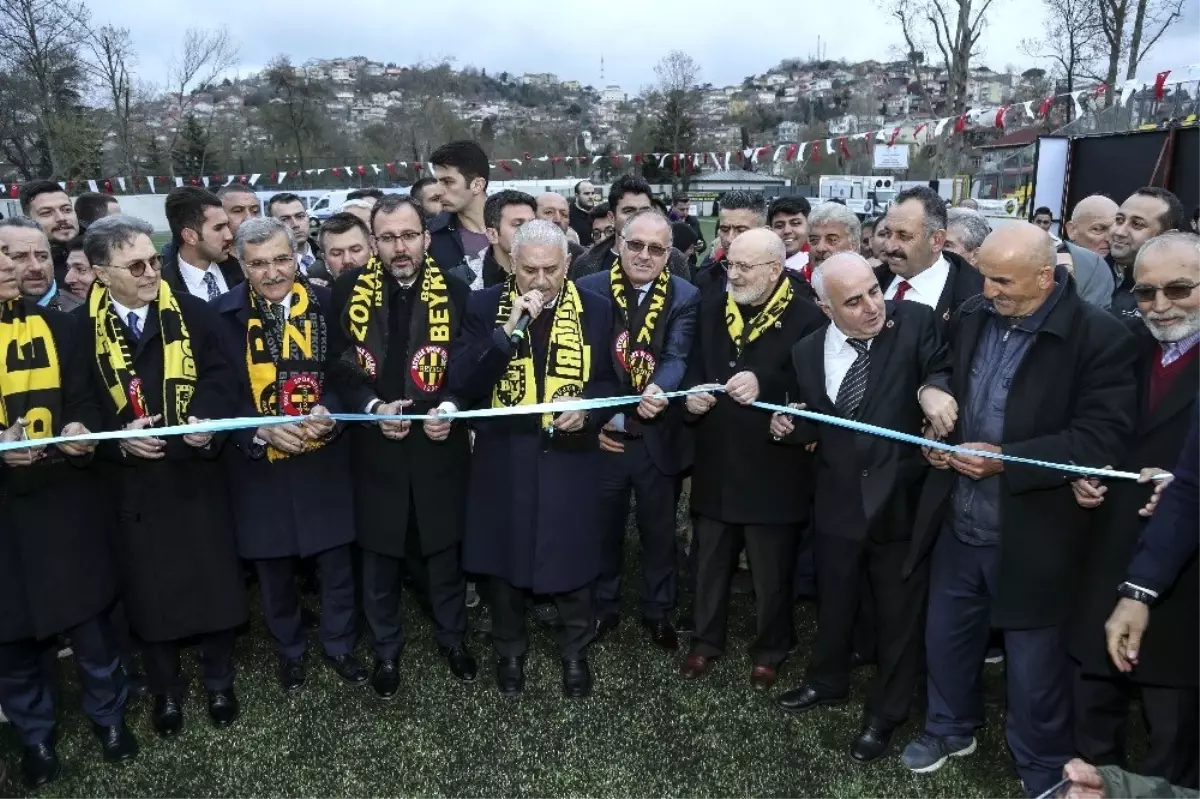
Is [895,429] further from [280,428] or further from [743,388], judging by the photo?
[280,428]

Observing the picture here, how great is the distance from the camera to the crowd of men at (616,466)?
326 cm

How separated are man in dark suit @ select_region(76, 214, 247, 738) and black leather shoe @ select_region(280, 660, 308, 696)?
562 mm

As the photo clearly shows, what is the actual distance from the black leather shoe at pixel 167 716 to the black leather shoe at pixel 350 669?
2.57 ft

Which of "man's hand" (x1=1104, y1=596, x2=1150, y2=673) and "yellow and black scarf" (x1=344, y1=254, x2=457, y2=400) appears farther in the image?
"yellow and black scarf" (x1=344, y1=254, x2=457, y2=400)

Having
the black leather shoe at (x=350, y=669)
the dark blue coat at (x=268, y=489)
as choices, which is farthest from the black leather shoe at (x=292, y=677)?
the dark blue coat at (x=268, y=489)

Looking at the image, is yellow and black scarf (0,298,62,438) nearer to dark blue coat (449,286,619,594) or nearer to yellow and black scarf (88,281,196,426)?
yellow and black scarf (88,281,196,426)

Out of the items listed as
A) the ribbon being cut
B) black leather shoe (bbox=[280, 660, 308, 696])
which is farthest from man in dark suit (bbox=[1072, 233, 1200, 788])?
black leather shoe (bbox=[280, 660, 308, 696])

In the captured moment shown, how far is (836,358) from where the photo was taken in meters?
3.95

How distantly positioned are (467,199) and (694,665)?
3575mm

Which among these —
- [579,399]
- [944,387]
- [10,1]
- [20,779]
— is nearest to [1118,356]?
[944,387]

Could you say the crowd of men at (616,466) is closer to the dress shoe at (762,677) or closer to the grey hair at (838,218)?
the dress shoe at (762,677)

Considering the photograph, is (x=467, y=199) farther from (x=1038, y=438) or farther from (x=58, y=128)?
(x=58, y=128)

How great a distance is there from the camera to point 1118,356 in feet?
10.4

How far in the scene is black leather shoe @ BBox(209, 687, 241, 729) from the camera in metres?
4.26
